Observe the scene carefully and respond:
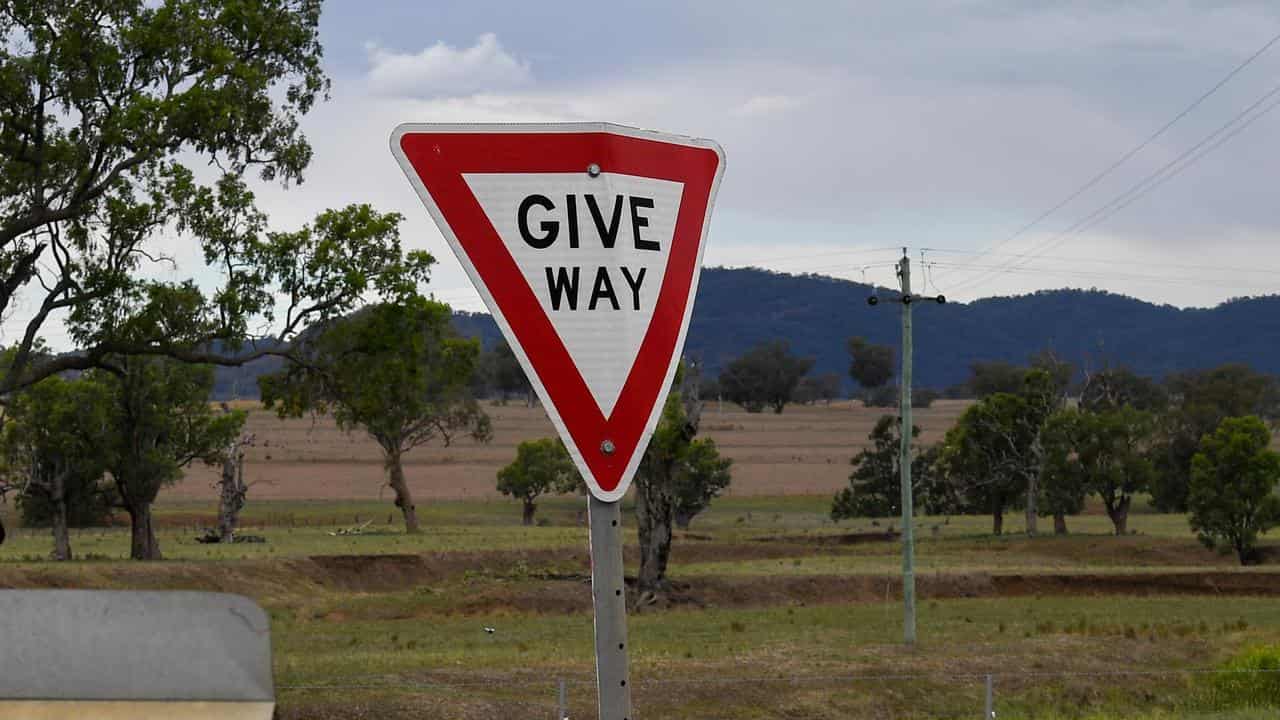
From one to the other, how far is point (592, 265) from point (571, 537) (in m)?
58.8

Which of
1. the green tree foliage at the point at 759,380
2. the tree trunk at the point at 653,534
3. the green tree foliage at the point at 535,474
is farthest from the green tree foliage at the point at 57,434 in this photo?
the green tree foliage at the point at 759,380

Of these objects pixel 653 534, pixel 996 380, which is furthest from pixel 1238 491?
pixel 996 380

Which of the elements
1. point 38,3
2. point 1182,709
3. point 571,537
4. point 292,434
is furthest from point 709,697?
point 292,434

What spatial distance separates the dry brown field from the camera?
105625 millimetres

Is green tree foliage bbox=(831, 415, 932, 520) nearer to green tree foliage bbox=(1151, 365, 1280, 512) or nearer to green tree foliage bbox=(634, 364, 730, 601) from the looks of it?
green tree foliage bbox=(1151, 365, 1280, 512)

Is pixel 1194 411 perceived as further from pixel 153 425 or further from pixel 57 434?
pixel 57 434

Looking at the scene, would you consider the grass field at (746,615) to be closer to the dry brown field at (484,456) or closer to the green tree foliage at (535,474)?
the green tree foliage at (535,474)

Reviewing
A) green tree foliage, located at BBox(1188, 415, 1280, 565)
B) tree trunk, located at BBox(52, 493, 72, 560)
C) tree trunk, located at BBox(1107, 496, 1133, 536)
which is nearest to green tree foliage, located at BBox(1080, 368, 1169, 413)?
tree trunk, located at BBox(1107, 496, 1133, 536)

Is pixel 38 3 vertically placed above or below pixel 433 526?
above

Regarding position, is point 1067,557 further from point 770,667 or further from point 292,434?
point 292,434

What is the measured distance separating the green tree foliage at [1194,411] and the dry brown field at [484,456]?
2758cm

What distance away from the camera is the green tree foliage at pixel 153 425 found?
163 feet

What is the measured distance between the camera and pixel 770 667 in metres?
25.5

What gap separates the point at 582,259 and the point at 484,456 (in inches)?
4945
